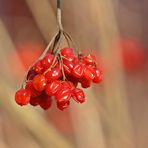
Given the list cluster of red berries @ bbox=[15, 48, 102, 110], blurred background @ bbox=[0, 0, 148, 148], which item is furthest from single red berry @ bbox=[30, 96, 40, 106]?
blurred background @ bbox=[0, 0, 148, 148]

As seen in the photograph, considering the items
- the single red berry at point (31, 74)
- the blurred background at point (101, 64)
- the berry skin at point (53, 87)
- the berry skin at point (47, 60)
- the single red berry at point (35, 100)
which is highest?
the berry skin at point (47, 60)

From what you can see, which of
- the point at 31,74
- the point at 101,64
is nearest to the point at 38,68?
the point at 31,74

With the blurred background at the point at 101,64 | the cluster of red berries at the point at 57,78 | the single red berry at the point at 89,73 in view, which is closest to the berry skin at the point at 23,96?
the cluster of red berries at the point at 57,78

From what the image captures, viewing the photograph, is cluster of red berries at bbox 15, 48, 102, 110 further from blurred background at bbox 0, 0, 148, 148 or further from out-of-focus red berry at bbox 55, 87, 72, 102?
blurred background at bbox 0, 0, 148, 148

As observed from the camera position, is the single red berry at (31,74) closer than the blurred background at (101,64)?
Yes

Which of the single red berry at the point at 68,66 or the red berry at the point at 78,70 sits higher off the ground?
the single red berry at the point at 68,66

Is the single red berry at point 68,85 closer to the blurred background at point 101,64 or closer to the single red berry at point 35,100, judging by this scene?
the single red berry at point 35,100
